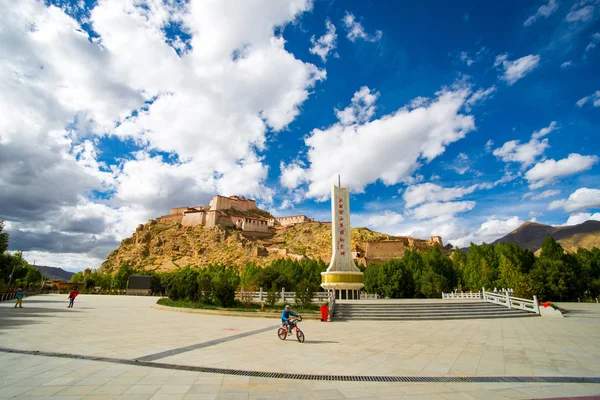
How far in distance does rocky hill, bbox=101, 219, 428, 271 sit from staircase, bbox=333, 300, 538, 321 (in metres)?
61.5

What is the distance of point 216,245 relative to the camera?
93562mm

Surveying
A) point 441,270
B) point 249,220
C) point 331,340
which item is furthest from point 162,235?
point 331,340

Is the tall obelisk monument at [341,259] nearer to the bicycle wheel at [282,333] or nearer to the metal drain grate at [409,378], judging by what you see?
the bicycle wheel at [282,333]

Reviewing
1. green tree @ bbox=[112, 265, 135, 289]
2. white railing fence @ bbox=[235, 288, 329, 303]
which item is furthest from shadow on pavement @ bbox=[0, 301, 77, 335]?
green tree @ bbox=[112, 265, 135, 289]

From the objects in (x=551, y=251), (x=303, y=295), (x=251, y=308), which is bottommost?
(x=251, y=308)

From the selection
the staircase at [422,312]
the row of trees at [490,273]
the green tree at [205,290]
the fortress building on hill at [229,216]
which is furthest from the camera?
the fortress building on hill at [229,216]

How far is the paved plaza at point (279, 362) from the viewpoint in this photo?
5.19 m

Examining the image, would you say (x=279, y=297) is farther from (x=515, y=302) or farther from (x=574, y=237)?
(x=574, y=237)

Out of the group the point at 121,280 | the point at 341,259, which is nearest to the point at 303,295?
the point at 341,259

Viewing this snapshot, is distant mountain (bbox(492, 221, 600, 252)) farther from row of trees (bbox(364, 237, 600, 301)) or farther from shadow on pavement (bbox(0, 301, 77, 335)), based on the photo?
shadow on pavement (bbox(0, 301, 77, 335))

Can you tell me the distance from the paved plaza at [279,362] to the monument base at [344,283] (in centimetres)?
1874

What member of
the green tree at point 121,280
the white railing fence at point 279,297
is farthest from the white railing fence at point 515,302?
the green tree at point 121,280

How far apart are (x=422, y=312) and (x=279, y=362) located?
14.4 m

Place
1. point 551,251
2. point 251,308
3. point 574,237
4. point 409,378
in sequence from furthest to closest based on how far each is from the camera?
point 574,237
point 551,251
point 251,308
point 409,378
